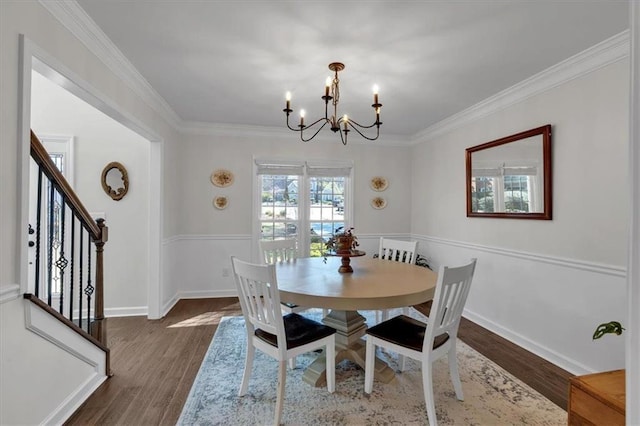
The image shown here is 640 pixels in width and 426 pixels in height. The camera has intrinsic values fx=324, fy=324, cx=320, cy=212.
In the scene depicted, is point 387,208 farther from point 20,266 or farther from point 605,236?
point 20,266

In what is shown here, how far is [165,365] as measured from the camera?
2615mm

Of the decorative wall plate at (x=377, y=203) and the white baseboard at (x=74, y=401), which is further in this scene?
the decorative wall plate at (x=377, y=203)

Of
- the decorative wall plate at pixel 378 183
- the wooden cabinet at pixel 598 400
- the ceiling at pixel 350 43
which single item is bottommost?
the wooden cabinet at pixel 598 400

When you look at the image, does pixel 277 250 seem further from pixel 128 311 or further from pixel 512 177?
pixel 512 177

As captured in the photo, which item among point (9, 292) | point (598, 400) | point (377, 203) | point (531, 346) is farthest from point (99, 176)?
point (531, 346)

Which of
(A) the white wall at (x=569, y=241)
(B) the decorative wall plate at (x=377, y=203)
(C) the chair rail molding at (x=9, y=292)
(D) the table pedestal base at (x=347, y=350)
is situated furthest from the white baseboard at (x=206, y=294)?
(A) the white wall at (x=569, y=241)

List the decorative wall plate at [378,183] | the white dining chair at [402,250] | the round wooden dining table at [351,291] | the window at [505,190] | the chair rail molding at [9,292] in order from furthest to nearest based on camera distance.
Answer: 1. the decorative wall plate at [378,183]
2. the white dining chair at [402,250]
3. the window at [505,190]
4. the round wooden dining table at [351,291]
5. the chair rail molding at [9,292]

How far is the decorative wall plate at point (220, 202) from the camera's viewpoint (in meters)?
4.53

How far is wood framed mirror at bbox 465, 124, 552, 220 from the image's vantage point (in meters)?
2.82

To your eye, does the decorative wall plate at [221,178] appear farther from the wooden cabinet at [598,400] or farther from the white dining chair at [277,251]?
the wooden cabinet at [598,400]

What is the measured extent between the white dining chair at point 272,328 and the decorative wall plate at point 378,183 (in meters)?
3.08

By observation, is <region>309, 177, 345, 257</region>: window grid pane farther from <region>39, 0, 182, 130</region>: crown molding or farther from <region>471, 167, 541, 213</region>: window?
<region>39, 0, 182, 130</region>: crown molding

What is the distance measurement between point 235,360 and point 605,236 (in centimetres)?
297

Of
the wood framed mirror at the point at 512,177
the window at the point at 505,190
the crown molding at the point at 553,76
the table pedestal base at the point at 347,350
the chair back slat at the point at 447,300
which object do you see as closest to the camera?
the chair back slat at the point at 447,300
